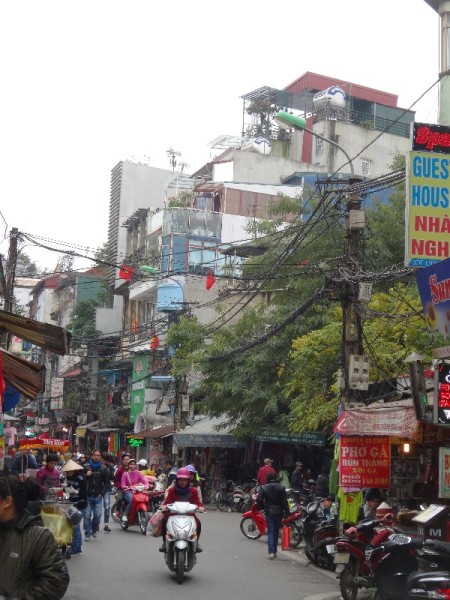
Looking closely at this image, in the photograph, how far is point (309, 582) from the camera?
14.9m

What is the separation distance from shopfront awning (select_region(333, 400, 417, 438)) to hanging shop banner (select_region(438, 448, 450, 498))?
1.82 meters

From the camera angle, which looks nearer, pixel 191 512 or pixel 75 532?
pixel 191 512

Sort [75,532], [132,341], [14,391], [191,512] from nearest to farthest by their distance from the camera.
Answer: [14,391] → [191,512] → [75,532] → [132,341]

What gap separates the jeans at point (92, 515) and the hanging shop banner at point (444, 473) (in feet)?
27.9

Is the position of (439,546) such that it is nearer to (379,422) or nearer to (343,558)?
(343,558)

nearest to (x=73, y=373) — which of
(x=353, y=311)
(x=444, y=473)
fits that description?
(x=353, y=311)

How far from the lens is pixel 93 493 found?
19438mm

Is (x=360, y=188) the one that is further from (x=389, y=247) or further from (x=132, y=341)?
(x=132, y=341)

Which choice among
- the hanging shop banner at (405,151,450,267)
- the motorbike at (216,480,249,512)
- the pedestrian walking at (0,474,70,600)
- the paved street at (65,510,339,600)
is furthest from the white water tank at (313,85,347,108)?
the pedestrian walking at (0,474,70,600)

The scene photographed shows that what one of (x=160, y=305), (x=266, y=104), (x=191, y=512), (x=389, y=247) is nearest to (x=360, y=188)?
(x=191, y=512)

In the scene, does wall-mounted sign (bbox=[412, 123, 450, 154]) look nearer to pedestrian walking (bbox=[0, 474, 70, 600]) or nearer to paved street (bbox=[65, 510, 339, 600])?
paved street (bbox=[65, 510, 339, 600])

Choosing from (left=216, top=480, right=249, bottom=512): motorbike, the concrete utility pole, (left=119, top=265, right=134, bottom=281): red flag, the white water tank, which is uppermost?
the white water tank

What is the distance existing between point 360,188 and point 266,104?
40.2 meters

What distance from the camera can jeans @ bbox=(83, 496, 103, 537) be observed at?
19516 millimetres
